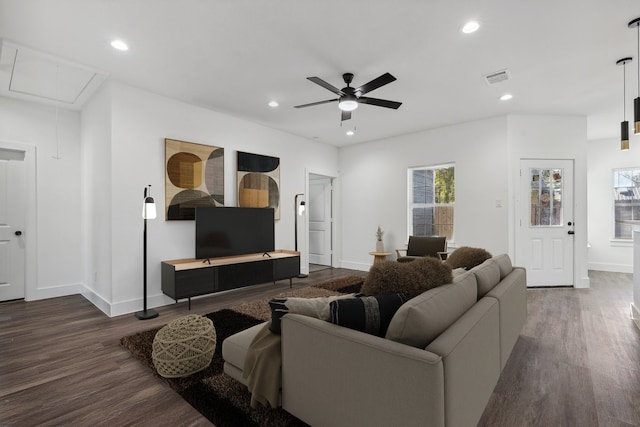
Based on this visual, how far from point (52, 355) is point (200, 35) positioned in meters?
3.05

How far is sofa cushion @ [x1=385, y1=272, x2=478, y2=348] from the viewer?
1.34m

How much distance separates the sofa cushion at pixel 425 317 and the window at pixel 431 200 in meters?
4.27

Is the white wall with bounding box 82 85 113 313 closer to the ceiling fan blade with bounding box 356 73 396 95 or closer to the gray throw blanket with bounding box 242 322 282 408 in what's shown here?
the gray throw blanket with bounding box 242 322 282 408

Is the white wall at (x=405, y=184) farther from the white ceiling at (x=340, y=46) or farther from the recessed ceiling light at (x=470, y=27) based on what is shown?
the recessed ceiling light at (x=470, y=27)

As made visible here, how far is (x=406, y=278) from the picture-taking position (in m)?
1.70

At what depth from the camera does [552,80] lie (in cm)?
364

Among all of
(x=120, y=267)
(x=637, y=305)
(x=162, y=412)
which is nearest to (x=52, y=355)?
(x=120, y=267)

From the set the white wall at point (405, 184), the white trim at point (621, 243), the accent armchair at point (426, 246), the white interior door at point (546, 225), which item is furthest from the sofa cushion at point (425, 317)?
the white trim at point (621, 243)

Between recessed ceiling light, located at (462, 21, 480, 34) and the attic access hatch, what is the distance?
373 centimetres

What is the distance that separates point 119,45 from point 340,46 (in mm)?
2057

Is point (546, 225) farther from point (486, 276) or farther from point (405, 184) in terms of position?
point (486, 276)

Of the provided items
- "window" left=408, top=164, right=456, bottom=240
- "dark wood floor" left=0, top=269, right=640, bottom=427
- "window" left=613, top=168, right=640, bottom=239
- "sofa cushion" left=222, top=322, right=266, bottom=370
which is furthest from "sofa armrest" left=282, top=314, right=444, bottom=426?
"window" left=613, top=168, right=640, bottom=239

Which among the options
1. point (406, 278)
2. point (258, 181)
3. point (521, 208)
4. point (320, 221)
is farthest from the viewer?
point (320, 221)

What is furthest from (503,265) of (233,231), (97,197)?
(97,197)
